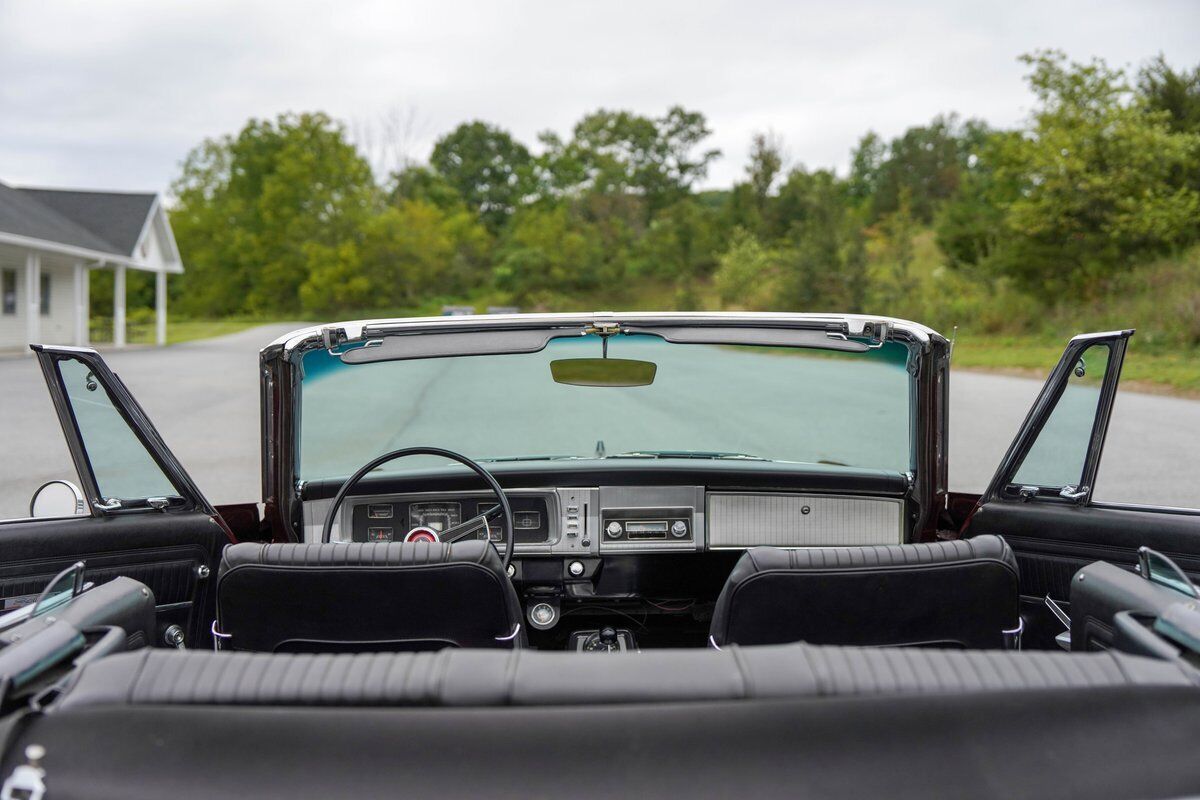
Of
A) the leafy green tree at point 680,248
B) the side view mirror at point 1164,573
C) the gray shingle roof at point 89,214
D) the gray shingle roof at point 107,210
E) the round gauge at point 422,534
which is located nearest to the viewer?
the side view mirror at point 1164,573

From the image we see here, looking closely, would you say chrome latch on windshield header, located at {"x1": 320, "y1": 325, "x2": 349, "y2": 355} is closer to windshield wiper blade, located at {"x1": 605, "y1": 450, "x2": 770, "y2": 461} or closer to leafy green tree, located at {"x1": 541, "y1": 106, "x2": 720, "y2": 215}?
windshield wiper blade, located at {"x1": 605, "y1": 450, "x2": 770, "y2": 461}

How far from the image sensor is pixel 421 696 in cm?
128

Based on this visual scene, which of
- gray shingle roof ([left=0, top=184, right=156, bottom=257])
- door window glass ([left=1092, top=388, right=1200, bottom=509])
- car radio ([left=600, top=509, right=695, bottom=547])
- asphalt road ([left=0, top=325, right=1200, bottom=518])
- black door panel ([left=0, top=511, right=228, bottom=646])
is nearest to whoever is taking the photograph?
black door panel ([left=0, top=511, right=228, bottom=646])

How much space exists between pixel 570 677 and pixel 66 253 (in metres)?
34.9

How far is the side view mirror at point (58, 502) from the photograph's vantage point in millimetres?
2881

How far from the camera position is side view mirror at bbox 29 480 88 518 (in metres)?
2.88

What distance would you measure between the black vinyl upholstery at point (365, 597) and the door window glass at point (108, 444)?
0.83 meters

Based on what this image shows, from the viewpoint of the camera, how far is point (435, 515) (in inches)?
158

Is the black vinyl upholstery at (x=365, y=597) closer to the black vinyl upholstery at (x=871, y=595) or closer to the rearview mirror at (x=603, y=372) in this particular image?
the black vinyl upholstery at (x=871, y=595)

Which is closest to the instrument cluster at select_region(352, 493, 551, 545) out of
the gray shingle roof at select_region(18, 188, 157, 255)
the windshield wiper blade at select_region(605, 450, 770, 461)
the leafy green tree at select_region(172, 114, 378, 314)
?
the windshield wiper blade at select_region(605, 450, 770, 461)

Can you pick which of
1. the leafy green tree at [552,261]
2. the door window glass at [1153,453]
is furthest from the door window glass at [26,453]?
the leafy green tree at [552,261]

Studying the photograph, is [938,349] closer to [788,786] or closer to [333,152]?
[788,786]

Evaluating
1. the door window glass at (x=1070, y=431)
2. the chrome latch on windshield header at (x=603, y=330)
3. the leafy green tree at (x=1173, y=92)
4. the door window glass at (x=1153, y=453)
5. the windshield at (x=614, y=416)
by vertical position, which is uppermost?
the leafy green tree at (x=1173, y=92)

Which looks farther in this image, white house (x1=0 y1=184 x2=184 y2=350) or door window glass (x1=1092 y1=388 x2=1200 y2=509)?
white house (x1=0 y1=184 x2=184 y2=350)
